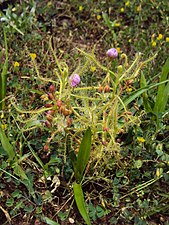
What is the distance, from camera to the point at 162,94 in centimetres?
200

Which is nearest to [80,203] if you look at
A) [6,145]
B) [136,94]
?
[6,145]

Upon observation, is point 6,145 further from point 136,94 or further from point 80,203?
point 136,94

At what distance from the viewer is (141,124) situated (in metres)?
2.14

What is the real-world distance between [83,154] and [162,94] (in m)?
0.46

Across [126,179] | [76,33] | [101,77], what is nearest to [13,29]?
[76,33]

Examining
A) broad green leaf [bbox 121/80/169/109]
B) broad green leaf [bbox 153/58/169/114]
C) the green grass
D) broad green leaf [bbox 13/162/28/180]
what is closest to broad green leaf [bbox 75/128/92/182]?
the green grass

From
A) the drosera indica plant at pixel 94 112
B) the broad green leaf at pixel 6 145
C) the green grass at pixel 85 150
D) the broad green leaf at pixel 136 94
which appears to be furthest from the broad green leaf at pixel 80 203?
the broad green leaf at pixel 136 94

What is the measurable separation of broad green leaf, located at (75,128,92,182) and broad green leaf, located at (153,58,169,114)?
0.42 metres

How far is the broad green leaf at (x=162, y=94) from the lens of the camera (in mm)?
1998

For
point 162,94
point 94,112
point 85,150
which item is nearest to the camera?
point 85,150

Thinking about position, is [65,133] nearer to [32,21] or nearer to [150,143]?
[150,143]

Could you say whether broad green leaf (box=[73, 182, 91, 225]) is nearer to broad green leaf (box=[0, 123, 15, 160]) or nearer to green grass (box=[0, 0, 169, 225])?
green grass (box=[0, 0, 169, 225])

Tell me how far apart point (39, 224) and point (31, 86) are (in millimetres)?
706

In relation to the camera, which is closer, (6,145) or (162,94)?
(6,145)
